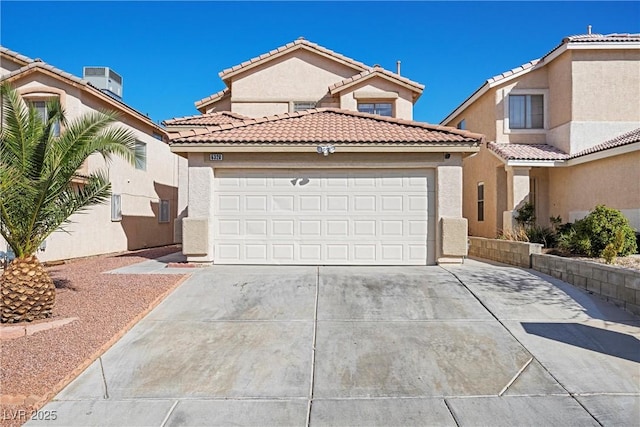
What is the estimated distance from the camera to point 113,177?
15.6 metres

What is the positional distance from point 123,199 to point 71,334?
11.3 m

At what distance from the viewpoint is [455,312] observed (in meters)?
7.30

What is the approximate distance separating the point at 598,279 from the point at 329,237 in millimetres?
6199

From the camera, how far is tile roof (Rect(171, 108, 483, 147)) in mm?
10820

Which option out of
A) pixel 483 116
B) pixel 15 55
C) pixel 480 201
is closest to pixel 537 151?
pixel 480 201

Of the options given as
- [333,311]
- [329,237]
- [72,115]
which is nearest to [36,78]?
[72,115]

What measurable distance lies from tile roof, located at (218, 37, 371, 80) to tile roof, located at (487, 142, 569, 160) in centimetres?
676

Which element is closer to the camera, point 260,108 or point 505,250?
point 505,250

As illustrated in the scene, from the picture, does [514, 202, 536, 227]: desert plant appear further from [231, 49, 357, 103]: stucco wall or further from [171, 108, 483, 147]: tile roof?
Answer: [231, 49, 357, 103]: stucco wall

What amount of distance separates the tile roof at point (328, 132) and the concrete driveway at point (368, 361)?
13.8 ft

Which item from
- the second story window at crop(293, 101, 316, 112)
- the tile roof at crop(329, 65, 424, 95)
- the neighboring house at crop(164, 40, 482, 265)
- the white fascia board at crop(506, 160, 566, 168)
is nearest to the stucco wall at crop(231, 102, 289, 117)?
the second story window at crop(293, 101, 316, 112)

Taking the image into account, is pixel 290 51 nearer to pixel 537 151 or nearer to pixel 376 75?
pixel 376 75

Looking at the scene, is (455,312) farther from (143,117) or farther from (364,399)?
(143,117)

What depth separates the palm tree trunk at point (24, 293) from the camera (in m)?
6.61
